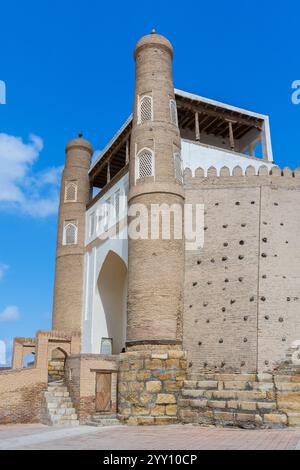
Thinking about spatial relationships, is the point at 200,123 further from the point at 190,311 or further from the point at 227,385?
the point at 227,385

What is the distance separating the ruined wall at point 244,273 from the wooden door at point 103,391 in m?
2.43

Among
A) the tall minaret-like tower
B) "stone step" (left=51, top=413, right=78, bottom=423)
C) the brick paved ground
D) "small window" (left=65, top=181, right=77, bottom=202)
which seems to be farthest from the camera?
"small window" (left=65, top=181, right=77, bottom=202)

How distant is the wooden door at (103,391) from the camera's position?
13711mm

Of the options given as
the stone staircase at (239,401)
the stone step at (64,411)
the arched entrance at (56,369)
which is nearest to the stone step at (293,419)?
the stone staircase at (239,401)

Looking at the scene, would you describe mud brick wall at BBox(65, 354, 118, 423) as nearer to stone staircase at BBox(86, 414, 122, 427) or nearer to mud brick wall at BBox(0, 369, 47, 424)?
stone staircase at BBox(86, 414, 122, 427)

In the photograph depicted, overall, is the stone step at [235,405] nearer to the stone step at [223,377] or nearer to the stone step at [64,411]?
the stone step at [223,377]

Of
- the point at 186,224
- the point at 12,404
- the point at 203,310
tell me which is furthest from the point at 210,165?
the point at 12,404

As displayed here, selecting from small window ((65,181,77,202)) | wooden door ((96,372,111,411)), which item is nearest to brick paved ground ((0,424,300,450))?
wooden door ((96,372,111,411))

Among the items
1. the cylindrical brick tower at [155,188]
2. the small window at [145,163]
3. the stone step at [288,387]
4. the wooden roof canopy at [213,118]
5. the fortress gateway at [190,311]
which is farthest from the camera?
the wooden roof canopy at [213,118]

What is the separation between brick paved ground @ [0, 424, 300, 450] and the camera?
27.4 ft

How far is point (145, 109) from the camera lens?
16562mm

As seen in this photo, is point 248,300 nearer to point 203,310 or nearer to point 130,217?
point 203,310

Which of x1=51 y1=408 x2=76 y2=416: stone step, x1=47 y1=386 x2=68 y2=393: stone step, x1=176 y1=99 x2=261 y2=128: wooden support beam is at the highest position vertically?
x1=176 y1=99 x2=261 y2=128: wooden support beam
